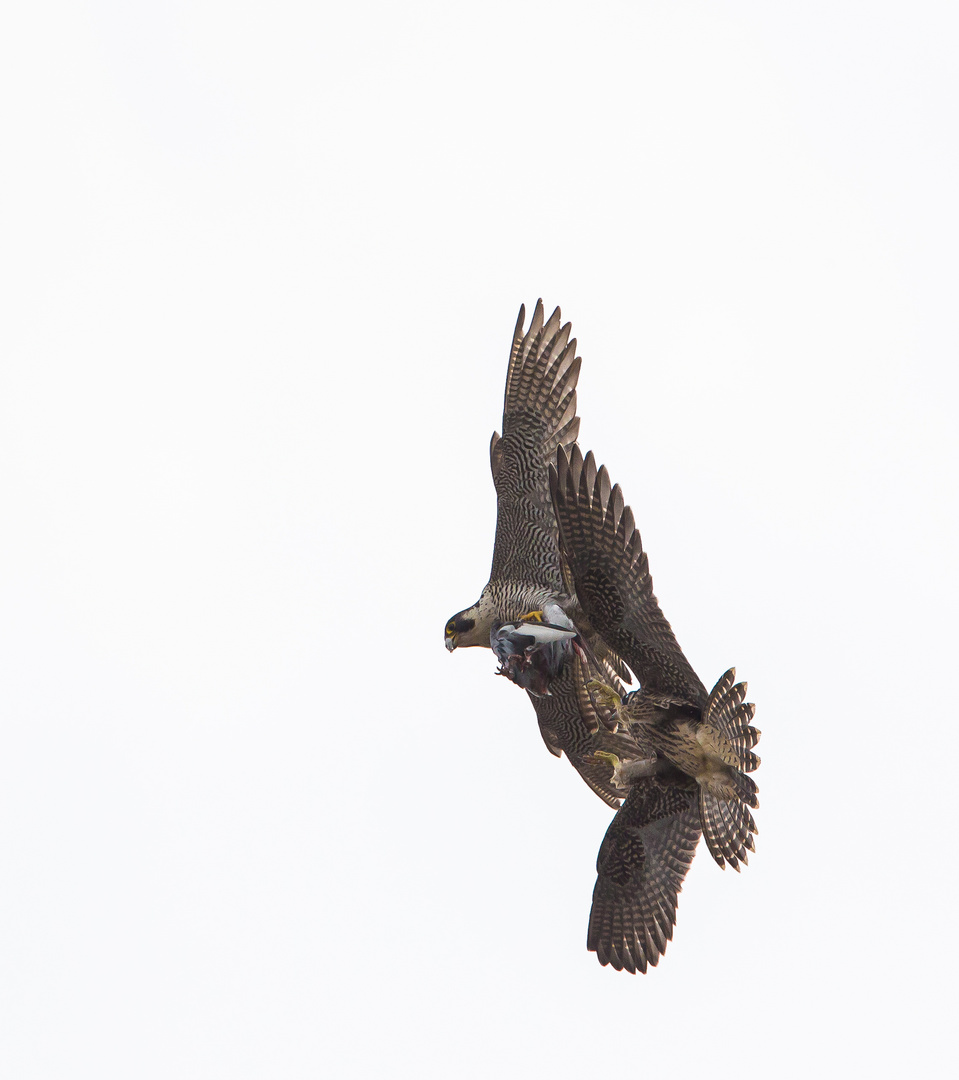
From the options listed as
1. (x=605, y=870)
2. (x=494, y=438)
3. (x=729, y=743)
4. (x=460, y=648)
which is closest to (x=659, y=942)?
(x=605, y=870)

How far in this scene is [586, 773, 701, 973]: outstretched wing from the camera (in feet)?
52.8

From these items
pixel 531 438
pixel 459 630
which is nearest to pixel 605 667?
pixel 459 630

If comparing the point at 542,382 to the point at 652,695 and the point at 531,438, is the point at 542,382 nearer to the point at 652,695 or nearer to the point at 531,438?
the point at 531,438

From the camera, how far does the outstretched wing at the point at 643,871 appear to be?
16.1m

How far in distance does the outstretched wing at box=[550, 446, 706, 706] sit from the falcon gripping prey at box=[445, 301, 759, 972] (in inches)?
0.5

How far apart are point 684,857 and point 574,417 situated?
604 cm

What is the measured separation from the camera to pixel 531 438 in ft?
65.4

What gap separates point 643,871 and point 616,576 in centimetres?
334

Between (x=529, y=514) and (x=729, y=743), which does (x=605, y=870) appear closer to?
(x=729, y=743)

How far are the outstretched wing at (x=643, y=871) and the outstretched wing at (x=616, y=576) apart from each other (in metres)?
1.53

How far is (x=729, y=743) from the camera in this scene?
46.5ft

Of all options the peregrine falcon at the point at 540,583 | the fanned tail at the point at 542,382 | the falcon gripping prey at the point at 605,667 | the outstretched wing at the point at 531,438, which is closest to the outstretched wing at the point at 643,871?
the falcon gripping prey at the point at 605,667

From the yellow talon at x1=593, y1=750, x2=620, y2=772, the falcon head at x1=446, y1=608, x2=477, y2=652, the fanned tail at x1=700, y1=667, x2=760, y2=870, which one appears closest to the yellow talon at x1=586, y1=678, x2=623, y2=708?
the yellow talon at x1=593, y1=750, x2=620, y2=772

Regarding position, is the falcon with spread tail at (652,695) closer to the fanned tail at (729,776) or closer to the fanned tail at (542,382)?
the fanned tail at (729,776)
